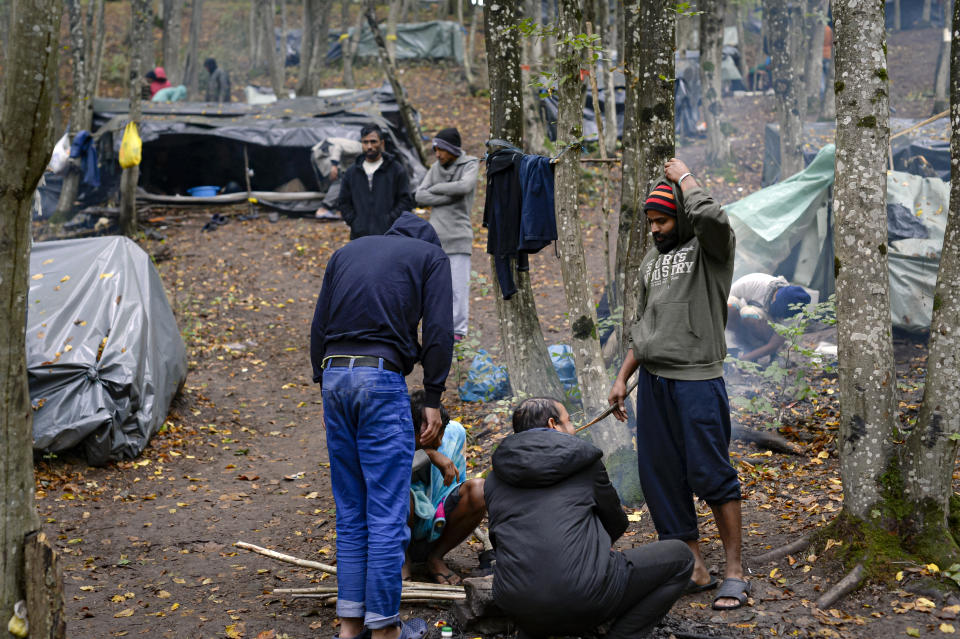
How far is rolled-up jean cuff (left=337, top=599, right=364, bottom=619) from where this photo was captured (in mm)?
3746

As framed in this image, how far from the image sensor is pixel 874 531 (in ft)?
12.7

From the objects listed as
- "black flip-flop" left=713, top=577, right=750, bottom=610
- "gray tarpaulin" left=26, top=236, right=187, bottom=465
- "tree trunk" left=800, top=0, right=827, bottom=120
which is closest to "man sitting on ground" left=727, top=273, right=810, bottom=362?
"black flip-flop" left=713, top=577, right=750, bottom=610

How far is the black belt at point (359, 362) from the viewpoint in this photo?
147 inches

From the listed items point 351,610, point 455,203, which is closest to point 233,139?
point 455,203

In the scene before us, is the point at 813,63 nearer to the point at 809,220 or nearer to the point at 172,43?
the point at 809,220

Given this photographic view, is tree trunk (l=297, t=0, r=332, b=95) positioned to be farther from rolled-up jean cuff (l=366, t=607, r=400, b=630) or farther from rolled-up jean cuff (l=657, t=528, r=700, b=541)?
rolled-up jean cuff (l=366, t=607, r=400, b=630)

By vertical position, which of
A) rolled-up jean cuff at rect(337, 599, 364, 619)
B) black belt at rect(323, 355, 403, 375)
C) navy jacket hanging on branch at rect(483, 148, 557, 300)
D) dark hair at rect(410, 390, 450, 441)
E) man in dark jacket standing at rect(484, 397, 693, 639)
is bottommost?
rolled-up jean cuff at rect(337, 599, 364, 619)

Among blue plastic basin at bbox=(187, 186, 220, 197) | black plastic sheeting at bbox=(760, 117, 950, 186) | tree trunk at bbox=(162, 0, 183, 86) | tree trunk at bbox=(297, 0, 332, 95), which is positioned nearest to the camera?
black plastic sheeting at bbox=(760, 117, 950, 186)

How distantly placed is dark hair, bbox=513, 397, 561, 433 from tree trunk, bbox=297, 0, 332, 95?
1778 centimetres

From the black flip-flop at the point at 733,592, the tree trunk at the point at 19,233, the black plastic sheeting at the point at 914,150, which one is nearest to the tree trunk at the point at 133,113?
the black plastic sheeting at the point at 914,150

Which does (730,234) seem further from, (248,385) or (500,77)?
(248,385)

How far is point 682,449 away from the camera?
403 cm

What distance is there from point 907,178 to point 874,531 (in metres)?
6.40

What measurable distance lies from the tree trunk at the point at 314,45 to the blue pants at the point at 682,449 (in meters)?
17.7
